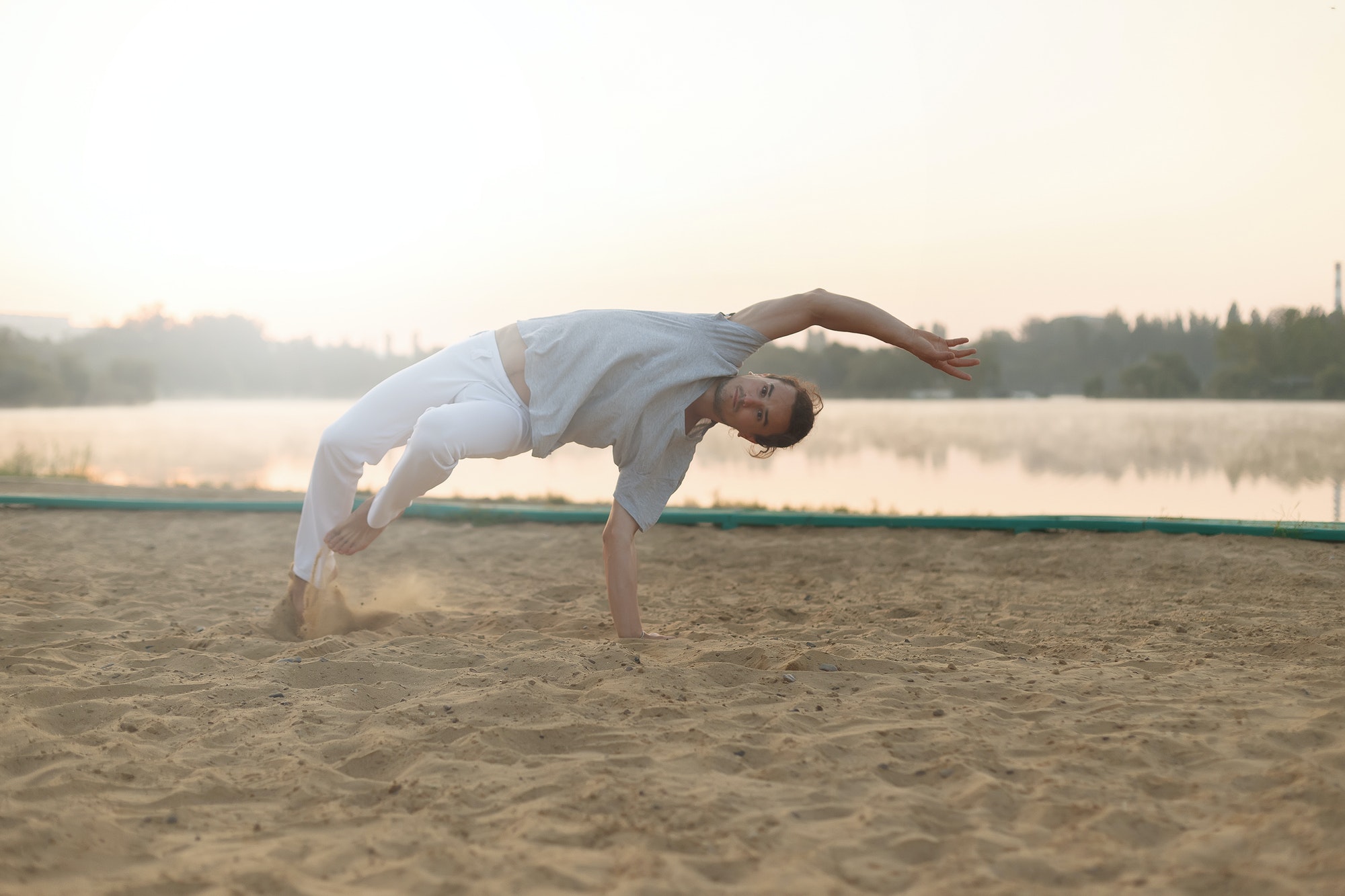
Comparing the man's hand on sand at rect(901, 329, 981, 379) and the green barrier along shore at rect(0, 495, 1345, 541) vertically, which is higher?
the man's hand on sand at rect(901, 329, 981, 379)

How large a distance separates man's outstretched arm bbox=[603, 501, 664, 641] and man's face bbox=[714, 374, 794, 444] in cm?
50

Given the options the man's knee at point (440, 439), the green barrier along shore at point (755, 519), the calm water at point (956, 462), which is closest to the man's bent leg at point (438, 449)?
the man's knee at point (440, 439)

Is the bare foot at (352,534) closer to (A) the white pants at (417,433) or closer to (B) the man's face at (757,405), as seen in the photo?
(A) the white pants at (417,433)

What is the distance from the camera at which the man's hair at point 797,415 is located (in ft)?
9.66

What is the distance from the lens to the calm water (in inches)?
283

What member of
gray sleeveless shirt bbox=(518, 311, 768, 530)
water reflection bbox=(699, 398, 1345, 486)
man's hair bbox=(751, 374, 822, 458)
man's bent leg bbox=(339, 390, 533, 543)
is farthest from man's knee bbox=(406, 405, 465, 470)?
water reflection bbox=(699, 398, 1345, 486)

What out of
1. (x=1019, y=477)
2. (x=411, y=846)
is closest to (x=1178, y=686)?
(x=411, y=846)

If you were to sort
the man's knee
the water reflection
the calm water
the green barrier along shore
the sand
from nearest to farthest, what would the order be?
the sand, the man's knee, the green barrier along shore, the calm water, the water reflection

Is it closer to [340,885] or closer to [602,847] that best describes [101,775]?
[340,885]

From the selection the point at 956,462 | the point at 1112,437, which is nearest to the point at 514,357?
the point at 956,462

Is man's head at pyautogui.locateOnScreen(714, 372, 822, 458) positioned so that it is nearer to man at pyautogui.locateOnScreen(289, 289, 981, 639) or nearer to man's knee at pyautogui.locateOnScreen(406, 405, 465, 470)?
man at pyautogui.locateOnScreen(289, 289, 981, 639)

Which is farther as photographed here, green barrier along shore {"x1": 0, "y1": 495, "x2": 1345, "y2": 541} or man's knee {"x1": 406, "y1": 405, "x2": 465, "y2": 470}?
green barrier along shore {"x1": 0, "y1": 495, "x2": 1345, "y2": 541}

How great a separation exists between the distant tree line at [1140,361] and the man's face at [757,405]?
4.67 metres

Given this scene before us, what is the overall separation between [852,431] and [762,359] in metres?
3.80
